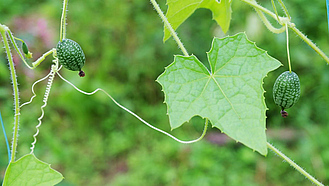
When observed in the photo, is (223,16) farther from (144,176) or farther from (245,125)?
(144,176)

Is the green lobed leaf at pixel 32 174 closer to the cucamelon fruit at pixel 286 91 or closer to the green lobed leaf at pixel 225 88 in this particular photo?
the green lobed leaf at pixel 225 88

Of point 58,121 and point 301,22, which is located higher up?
point 301,22

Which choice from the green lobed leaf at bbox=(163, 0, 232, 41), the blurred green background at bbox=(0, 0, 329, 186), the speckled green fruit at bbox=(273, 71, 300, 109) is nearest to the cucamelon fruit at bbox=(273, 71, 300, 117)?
the speckled green fruit at bbox=(273, 71, 300, 109)

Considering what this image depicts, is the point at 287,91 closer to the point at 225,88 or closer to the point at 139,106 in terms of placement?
the point at 225,88

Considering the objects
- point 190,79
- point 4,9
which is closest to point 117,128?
point 4,9

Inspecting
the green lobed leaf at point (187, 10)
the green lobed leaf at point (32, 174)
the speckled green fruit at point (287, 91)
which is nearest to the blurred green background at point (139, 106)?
the green lobed leaf at point (187, 10)

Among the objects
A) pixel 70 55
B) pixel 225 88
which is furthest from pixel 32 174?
pixel 225 88

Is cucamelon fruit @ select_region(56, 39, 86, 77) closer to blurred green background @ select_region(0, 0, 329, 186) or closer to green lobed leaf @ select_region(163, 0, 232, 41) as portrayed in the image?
green lobed leaf @ select_region(163, 0, 232, 41)
